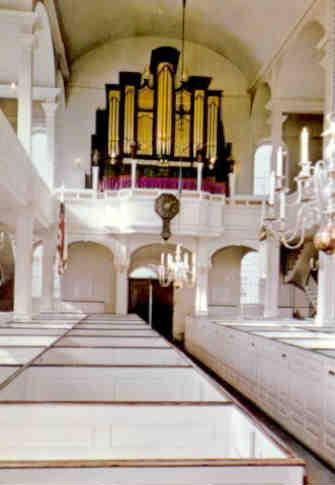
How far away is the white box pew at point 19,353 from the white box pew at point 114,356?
228mm

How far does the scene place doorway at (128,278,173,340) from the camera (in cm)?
2127

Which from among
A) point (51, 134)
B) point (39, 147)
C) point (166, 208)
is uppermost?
point (39, 147)

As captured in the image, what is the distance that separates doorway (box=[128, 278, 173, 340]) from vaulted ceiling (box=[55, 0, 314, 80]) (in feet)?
26.0

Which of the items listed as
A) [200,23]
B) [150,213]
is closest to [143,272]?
[150,213]

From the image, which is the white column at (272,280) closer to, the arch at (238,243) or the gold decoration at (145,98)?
the arch at (238,243)

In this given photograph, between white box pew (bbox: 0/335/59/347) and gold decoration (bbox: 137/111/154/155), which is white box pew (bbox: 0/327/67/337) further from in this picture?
gold decoration (bbox: 137/111/154/155)

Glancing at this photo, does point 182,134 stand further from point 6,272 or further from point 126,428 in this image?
point 126,428

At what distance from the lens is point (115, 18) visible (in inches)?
742

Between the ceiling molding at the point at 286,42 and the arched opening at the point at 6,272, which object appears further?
the arched opening at the point at 6,272

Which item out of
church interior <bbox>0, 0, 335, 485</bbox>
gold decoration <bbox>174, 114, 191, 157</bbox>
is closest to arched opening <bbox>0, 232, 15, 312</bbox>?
church interior <bbox>0, 0, 335, 485</bbox>

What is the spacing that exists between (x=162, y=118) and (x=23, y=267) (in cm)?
792

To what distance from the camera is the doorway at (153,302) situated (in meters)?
21.3

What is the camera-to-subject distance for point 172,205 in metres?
17.1

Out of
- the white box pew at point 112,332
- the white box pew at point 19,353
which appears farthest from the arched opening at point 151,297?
the white box pew at point 19,353
